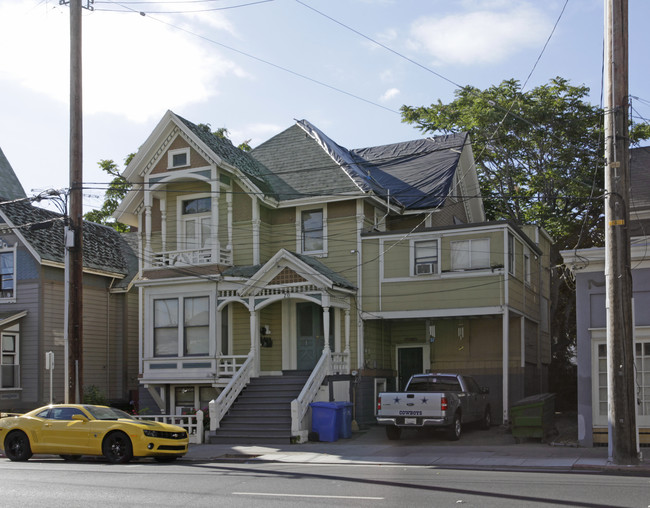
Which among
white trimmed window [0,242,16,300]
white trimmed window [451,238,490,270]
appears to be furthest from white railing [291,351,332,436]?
white trimmed window [0,242,16,300]

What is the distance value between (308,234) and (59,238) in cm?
1104

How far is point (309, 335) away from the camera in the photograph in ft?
85.3

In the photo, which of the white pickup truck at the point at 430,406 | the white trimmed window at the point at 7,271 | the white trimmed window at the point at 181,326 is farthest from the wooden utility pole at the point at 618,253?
the white trimmed window at the point at 7,271

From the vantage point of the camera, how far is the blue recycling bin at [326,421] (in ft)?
69.2

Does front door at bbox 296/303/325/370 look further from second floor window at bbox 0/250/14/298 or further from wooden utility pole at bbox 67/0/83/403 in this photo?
second floor window at bbox 0/250/14/298

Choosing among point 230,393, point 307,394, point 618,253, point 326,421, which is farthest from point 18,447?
point 618,253

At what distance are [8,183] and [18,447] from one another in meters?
20.2

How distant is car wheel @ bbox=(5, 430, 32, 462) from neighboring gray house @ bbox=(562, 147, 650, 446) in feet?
41.6

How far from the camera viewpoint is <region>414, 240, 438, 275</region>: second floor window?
24.2 m

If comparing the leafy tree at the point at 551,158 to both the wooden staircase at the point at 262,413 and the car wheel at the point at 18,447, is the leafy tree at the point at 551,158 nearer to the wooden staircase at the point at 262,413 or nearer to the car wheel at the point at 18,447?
the wooden staircase at the point at 262,413

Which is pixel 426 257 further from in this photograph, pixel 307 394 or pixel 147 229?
pixel 147 229

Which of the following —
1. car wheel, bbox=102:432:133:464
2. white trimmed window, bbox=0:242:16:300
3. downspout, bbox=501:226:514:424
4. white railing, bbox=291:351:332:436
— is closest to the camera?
car wheel, bbox=102:432:133:464

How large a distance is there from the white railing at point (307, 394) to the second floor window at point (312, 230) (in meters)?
4.40

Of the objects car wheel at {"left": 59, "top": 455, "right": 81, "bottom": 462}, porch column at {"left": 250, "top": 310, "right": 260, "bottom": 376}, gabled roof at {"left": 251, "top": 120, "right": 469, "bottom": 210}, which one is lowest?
car wheel at {"left": 59, "top": 455, "right": 81, "bottom": 462}
